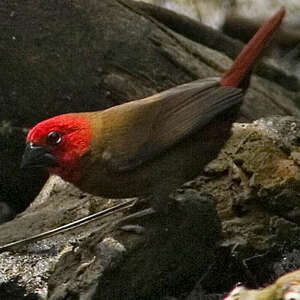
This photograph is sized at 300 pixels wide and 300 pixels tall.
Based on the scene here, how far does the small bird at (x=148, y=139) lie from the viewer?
3.46 m

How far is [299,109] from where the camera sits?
566 cm

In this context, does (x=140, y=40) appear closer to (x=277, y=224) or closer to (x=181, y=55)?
(x=181, y=55)

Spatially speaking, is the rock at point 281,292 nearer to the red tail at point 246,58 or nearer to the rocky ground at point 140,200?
the rocky ground at point 140,200

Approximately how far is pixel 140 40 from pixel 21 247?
6.24 feet

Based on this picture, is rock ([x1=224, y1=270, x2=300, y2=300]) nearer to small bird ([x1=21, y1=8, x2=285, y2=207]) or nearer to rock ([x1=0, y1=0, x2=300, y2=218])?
small bird ([x1=21, y1=8, x2=285, y2=207])

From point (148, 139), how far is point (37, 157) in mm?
523

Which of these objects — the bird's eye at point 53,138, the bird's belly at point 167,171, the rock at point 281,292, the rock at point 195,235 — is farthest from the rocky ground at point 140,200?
the rock at point 281,292

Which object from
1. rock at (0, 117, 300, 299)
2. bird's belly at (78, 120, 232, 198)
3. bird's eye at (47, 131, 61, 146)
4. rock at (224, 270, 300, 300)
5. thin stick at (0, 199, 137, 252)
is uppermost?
rock at (224, 270, 300, 300)

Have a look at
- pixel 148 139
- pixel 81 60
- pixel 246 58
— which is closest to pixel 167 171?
pixel 148 139

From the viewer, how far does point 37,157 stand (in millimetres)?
3408

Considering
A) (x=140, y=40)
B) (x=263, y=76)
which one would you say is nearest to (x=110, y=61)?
(x=140, y=40)

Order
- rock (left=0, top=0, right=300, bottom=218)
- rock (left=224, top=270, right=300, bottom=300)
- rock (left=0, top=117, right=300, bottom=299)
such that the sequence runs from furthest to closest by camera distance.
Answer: rock (left=0, top=0, right=300, bottom=218) < rock (left=0, top=117, right=300, bottom=299) < rock (left=224, top=270, right=300, bottom=300)

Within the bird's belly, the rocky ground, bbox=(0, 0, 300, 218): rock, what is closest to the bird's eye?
the bird's belly

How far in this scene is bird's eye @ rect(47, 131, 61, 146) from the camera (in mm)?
3426
